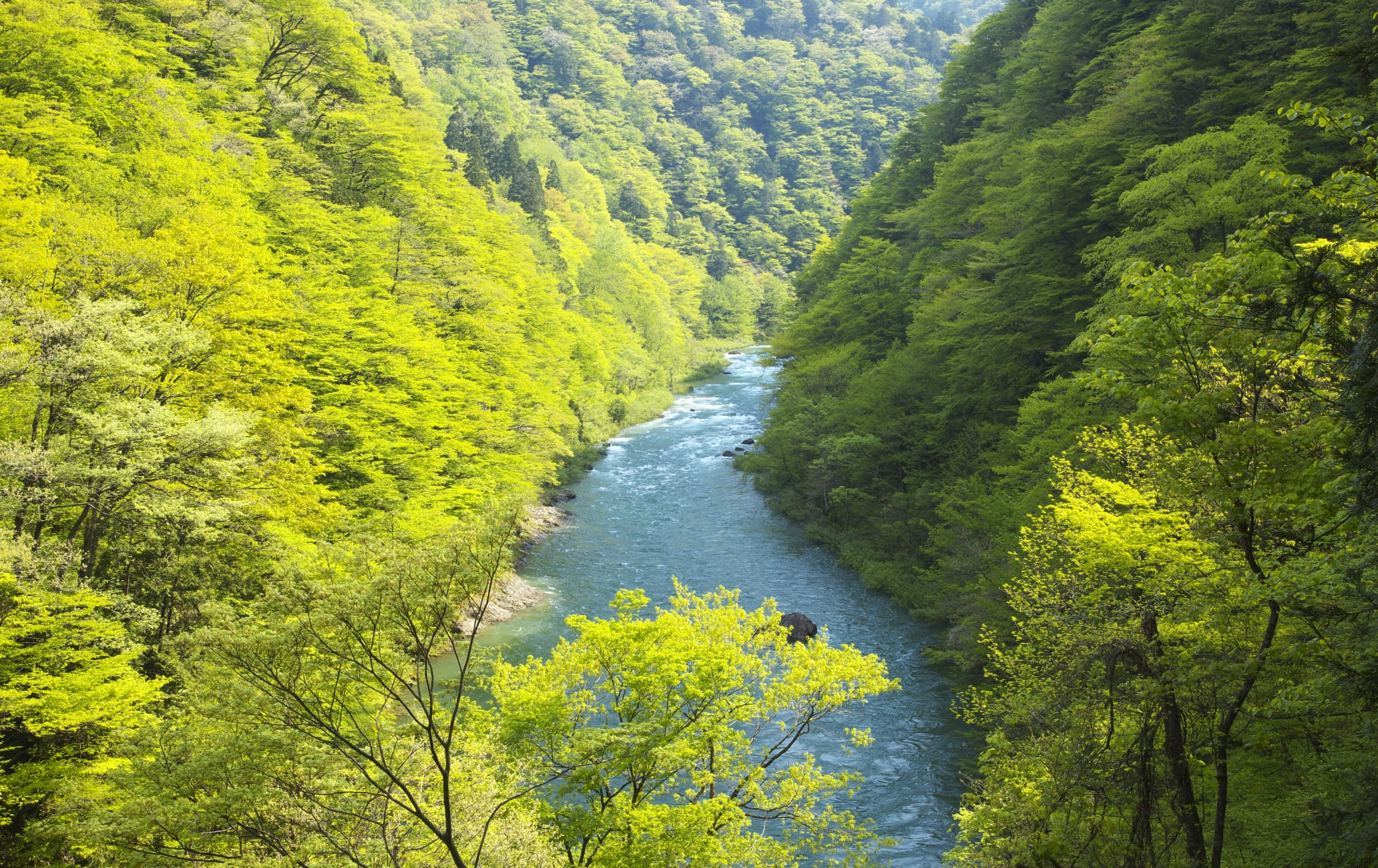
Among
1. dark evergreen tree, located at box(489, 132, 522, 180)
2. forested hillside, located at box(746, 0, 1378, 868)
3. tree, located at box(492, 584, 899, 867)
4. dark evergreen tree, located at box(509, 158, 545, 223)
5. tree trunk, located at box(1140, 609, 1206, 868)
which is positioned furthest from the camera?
dark evergreen tree, located at box(489, 132, 522, 180)

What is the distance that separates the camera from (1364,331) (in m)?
4.79

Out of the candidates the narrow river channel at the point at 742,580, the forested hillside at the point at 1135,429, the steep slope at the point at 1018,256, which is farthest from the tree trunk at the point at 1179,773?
the steep slope at the point at 1018,256

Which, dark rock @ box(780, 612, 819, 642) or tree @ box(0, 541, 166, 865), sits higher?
tree @ box(0, 541, 166, 865)

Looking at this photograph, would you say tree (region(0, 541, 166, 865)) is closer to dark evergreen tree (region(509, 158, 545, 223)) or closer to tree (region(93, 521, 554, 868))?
tree (region(93, 521, 554, 868))

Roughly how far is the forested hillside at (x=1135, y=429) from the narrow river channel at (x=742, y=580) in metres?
1.32

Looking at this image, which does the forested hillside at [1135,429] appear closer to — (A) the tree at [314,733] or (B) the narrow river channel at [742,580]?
(B) the narrow river channel at [742,580]

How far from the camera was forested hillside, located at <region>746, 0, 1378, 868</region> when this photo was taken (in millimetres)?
Result: 5684

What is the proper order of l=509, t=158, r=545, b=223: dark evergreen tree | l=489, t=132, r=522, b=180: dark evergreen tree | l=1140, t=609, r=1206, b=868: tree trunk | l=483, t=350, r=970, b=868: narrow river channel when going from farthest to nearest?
l=489, t=132, r=522, b=180: dark evergreen tree, l=509, t=158, r=545, b=223: dark evergreen tree, l=483, t=350, r=970, b=868: narrow river channel, l=1140, t=609, r=1206, b=868: tree trunk

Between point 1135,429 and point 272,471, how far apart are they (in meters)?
18.5

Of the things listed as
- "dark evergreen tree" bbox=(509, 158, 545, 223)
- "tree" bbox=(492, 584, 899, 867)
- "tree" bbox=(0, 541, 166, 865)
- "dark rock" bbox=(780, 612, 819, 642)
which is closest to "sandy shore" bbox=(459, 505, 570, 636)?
"tree" bbox=(492, 584, 899, 867)

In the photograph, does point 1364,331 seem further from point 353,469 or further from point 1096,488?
point 353,469

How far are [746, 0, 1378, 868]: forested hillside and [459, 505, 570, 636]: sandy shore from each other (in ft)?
35.9

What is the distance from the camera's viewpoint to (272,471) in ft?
56.0

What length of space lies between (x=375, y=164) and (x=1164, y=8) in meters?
30.9
